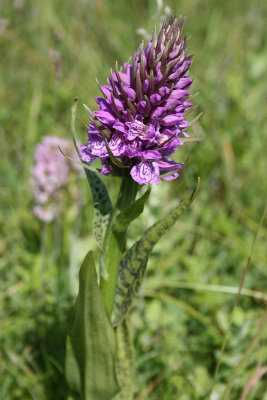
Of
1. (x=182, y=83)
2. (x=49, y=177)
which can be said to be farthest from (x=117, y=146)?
(x=49, y=177)

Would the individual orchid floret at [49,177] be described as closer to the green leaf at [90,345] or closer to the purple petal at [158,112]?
the green leaf at [90,345]

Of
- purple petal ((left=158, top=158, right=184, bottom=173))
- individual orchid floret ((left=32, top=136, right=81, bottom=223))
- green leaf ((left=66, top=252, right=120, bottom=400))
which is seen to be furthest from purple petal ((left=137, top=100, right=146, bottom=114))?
individual orchid floret ((left=32, top=136, right=81, bottom=223))

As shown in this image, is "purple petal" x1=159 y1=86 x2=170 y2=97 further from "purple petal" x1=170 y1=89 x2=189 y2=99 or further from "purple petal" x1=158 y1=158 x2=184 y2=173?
"purple petal" x1=158 y1=158 x2=184 y2=173

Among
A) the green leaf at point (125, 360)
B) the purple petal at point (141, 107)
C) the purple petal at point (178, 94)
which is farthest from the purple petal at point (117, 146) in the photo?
the green leaf at point (125, 360)

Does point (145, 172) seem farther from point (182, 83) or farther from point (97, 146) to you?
point (182, 83)

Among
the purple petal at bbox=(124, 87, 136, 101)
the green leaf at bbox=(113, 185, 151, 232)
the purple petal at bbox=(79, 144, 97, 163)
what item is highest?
the purple petal at bbox=(124, 87, 136, 101)

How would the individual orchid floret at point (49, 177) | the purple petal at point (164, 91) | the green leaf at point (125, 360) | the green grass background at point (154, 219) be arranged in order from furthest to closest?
the individual orchid floret at point (49, 177) → the green grass background at point (154, 219) → the green leaf at point (125, 360) → the purple petal at point (164, 91)
